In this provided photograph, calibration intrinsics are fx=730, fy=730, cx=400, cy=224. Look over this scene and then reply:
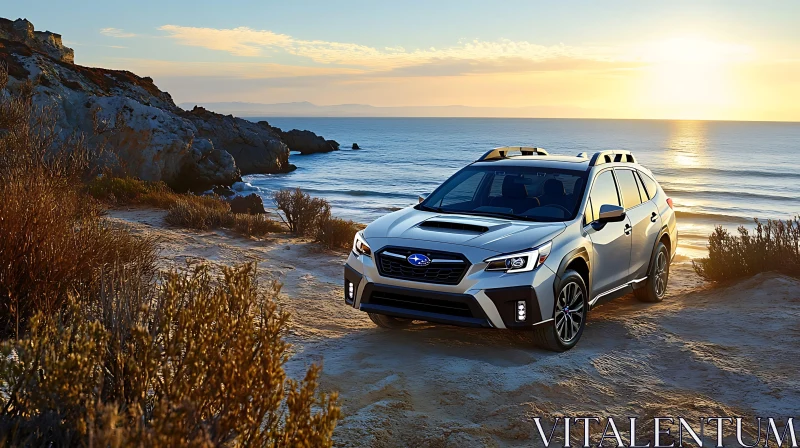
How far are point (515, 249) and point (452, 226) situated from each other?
Result: 30.0 inches

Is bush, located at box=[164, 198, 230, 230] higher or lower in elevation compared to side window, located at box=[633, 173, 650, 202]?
lower

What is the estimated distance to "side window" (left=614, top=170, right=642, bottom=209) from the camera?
805 cm

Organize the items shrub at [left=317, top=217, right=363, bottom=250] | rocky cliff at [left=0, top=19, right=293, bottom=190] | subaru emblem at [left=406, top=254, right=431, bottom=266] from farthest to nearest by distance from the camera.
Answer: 1. rocky cliff at [left=0, top=19, right=293, bottom=190]
2. shrub at [left=317, top=217, right=363, bottom=250]
3. subaru emblem at [left=406, top=254, right=431, bottom=266]

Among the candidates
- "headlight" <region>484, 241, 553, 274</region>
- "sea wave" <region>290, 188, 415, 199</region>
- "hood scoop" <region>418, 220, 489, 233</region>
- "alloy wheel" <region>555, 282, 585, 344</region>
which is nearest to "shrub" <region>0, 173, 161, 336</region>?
"hood scoop" <region>418, 220, 489, 233</region>

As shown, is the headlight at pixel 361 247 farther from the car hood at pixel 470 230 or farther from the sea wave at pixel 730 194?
the sea wave at pixel 730 194

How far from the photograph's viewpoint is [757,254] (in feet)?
32.4

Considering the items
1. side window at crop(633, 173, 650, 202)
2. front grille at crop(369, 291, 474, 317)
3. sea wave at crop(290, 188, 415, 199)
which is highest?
side window at crop(633, 173, 650, 202)

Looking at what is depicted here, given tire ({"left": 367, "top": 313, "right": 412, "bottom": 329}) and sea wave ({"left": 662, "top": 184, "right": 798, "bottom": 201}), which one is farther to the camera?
sea wave ({"left": 662, "top": 184, "right": 798, "bottom": 201})

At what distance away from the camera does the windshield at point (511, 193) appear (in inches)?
283

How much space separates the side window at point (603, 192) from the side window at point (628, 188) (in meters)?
0.20

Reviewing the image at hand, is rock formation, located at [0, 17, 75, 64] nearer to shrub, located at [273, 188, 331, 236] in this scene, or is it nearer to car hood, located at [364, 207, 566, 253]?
shrub, located at [273, 188, 331, 236]

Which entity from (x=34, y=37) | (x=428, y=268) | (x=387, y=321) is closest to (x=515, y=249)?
(x=428, y=268)

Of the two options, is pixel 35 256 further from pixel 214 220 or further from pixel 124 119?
pixel 124 119

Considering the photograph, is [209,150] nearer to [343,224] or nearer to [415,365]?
[343,224]
